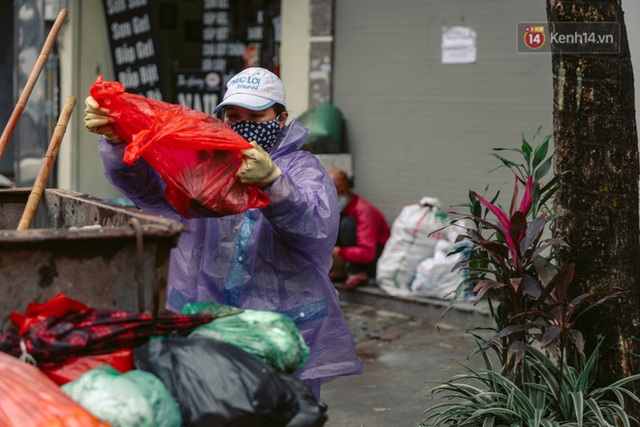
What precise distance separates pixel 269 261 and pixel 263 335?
100 cm

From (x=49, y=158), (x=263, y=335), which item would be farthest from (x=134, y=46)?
(x=263, y=335)

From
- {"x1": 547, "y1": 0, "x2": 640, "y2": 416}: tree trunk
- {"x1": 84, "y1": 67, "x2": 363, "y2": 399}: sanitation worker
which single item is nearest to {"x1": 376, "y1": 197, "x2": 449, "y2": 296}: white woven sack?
{"x1": 547, "y1": 0, "x2": 640, "y2": 416}: tree trunk

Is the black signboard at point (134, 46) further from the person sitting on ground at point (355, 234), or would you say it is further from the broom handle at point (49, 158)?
the broom handle at point (49, 158)

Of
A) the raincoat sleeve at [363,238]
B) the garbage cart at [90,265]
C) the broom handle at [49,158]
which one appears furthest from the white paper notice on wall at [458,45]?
the garbage cart at [90,265]

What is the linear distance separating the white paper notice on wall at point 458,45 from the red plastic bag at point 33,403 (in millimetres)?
6798

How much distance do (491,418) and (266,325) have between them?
6.00 feet

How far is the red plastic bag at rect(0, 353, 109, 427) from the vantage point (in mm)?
2410

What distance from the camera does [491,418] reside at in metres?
4.37

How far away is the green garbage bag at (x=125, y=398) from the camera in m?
2.48

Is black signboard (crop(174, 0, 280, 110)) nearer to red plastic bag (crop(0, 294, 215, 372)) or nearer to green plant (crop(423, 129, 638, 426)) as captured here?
green plant (crop(423, 129, 638, 426))

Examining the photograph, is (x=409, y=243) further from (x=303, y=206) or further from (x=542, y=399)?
(x=303, y=206)

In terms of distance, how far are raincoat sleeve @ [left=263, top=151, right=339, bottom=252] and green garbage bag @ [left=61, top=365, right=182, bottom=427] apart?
0.90m

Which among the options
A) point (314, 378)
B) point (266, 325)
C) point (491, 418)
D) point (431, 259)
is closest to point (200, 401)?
point (266, 325)

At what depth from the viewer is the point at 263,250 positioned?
3.79 metres
